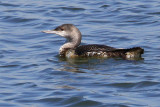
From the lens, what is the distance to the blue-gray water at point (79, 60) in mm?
9227

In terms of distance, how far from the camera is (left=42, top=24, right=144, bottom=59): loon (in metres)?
11.7

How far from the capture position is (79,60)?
12047 millimetres

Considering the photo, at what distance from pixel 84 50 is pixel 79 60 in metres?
0.24

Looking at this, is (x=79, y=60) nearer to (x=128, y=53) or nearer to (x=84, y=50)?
(x=84, y=50)

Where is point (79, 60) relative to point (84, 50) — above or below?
below

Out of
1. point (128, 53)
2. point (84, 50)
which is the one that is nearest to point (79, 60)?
point (84, 50)

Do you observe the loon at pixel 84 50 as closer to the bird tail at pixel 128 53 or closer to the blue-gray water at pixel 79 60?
the bird tail at pixel 128 53

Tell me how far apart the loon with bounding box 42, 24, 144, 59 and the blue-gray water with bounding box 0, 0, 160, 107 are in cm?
18

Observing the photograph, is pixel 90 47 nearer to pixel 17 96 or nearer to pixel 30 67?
pixel 30 67

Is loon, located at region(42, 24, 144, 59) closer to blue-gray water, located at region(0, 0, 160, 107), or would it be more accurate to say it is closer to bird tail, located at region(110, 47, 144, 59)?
bird tail, located at region(110, 47, 144, 59)

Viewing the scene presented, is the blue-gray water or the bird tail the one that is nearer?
the blue-gray water

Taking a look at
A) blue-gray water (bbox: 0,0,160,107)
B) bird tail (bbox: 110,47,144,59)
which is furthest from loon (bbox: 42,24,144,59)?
blue-gray water (bbox: 0,0,160,107)

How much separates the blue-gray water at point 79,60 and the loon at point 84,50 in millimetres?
176

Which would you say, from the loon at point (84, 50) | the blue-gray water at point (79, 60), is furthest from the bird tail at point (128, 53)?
Answer: the blue-gray water at point (79, 60)
